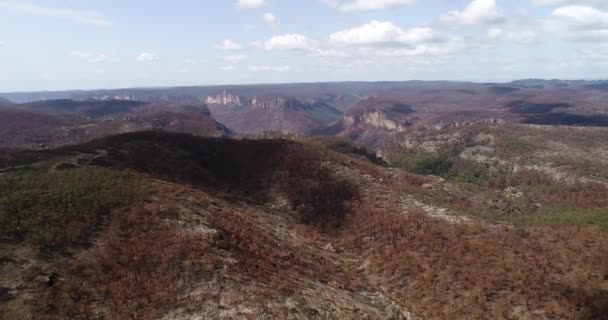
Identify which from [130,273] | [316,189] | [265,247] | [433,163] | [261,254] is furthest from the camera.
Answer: [433,163]

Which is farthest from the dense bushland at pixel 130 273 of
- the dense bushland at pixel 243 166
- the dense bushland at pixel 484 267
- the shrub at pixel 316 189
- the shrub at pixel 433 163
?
the shrub at pixel 433 163

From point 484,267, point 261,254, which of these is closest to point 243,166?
point 261,254

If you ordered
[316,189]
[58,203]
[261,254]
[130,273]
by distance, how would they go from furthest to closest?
[316,189] < [58,203] < [261,254] < [130,273]

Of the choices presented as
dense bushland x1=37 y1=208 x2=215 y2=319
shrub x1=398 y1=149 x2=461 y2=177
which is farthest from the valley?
shrub x1=398 y1=149 x2=461 y2=177

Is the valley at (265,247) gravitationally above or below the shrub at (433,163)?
above

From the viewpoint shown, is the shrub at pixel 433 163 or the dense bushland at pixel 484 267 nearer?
the dense bushland at pixel 484 267

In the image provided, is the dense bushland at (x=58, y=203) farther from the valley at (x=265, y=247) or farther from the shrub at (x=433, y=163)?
the shrub at (x=433, y=163)

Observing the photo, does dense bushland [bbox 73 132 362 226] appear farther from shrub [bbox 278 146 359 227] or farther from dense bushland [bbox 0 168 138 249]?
dense bushland [bbox 0 168 138 249]

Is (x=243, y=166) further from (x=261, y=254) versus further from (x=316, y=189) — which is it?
(x=261, y=254)
